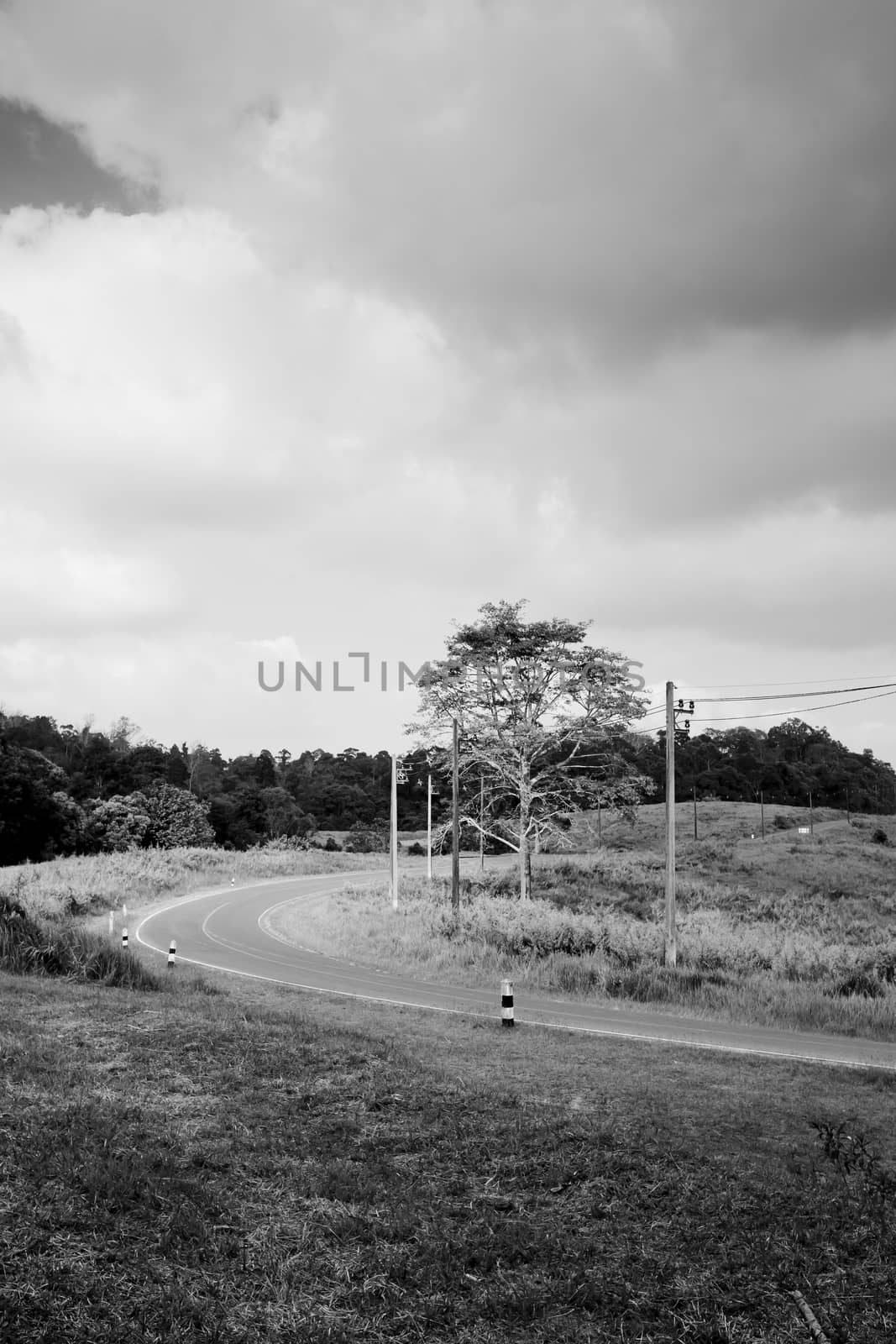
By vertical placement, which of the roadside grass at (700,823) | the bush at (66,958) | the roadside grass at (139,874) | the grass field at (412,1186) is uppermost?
the grass field at (412,1186)

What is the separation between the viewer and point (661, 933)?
32.0 m

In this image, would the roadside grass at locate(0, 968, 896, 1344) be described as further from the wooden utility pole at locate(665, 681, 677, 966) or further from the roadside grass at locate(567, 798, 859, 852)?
the roadside grass at locate(567, 798, 859, 852)

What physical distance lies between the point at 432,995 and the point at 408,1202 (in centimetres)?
1520

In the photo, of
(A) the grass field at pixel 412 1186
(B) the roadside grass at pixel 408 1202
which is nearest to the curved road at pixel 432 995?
(A) the grass field at pixel 412 1186

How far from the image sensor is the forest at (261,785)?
69.5 m

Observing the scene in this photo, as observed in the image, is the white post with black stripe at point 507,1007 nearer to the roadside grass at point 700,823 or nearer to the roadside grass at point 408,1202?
the roadside grass at point 408,1202

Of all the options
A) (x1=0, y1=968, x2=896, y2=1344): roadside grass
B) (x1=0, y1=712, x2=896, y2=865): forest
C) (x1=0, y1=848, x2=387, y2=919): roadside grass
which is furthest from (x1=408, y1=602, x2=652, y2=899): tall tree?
(x1=0, y1=968, x2=896, y2=1344): roadside grass

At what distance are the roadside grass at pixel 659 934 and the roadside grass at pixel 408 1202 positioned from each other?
1104 cm

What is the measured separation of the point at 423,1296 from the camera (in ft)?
17.9

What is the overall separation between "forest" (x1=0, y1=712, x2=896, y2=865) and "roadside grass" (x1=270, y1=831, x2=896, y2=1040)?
668 cm

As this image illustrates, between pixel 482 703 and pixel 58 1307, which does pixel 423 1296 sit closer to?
pixel 58 1307

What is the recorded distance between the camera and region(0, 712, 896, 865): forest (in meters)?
69.5

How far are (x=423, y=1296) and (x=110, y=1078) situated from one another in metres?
4.86

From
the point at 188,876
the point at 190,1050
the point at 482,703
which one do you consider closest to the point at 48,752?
the point at 188,876
